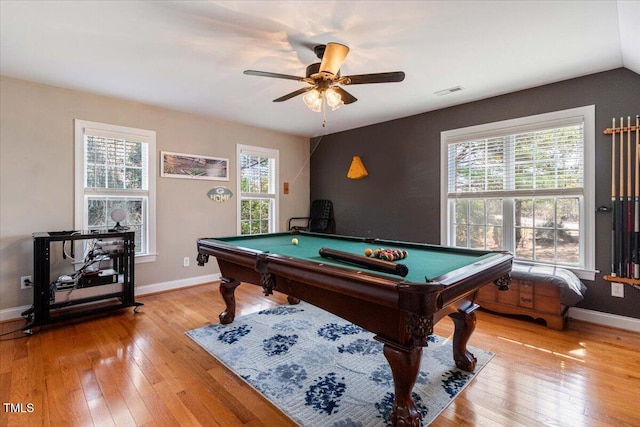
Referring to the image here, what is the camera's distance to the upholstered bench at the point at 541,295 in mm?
2736

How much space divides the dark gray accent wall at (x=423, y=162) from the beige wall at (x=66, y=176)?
178cm

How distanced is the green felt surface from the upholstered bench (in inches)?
47.2

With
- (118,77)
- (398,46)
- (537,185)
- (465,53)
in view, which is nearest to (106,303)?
(118,77)

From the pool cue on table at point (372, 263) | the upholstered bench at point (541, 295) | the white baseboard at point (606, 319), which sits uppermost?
the pool cue on table at point (372, 263)

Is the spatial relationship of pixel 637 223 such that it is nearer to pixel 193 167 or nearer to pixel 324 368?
pixel 324 368

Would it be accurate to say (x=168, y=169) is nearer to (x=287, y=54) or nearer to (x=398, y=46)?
(x=287, y=54)

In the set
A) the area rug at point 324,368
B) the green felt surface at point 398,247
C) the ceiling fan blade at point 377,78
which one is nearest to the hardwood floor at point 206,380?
the area rug at point 324,368

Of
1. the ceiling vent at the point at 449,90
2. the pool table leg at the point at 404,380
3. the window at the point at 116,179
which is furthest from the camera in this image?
the window at the point at 116,179

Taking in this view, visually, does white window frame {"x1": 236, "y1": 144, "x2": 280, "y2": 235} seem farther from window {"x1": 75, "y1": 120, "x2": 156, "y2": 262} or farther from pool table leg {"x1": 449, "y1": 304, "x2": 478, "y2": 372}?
pool table leg {"x1": 449, "y1": 304, "x2": 478, "y2": 372}

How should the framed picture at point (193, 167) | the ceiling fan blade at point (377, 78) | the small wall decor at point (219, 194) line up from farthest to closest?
the small wall decor at point (219, 194) → the framed picture at point (193, 167) → the ceiling fan blade at point (377, 78)

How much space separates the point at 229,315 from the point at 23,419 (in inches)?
59.3

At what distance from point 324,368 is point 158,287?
2870mm

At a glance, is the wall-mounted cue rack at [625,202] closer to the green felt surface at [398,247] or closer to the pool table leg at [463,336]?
the green felt surface at [398,247]

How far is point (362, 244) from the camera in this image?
2809 millimetres
